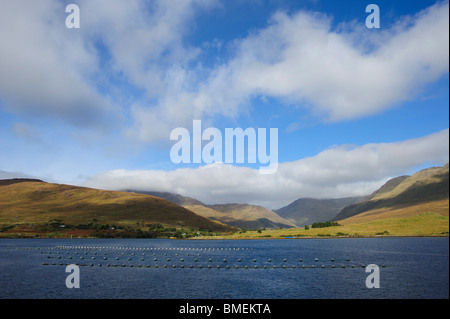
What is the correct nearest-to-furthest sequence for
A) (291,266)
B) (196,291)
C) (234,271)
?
(196,291)
(234,271)
(291,266)

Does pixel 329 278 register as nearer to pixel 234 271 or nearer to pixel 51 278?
pixel 234 271

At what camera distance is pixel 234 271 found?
111500 millimetres

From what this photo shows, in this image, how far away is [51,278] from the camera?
94.8 meters
